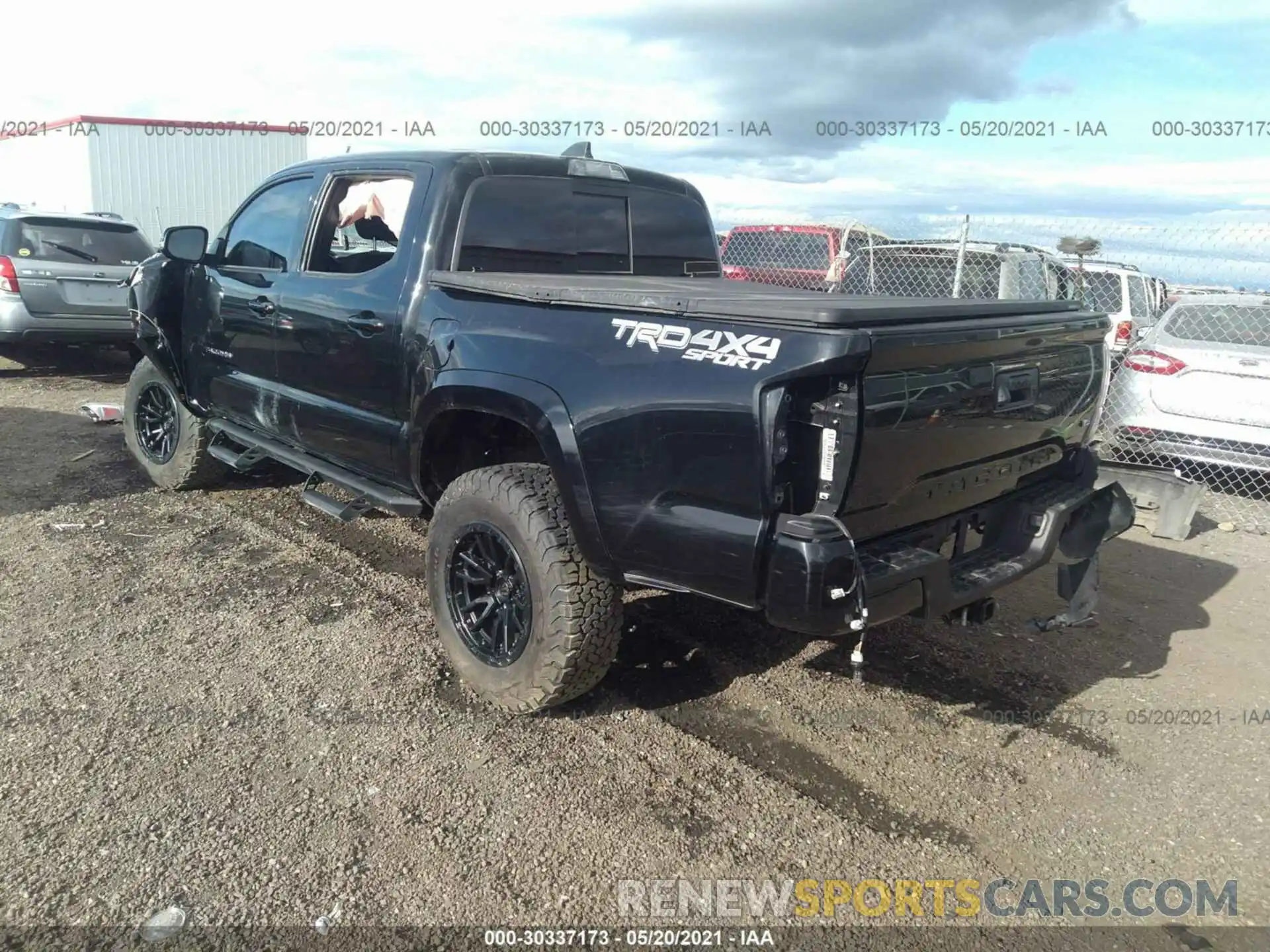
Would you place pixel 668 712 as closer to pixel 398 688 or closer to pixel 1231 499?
pixel 398 688

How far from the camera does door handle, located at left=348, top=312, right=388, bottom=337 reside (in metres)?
3.59

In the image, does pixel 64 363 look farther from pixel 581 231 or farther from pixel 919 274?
pixel 919 274

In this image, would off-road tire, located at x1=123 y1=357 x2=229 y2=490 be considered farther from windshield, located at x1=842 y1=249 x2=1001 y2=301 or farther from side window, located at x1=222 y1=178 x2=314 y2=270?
windshield, located at x1=842 y1=249 x2=1001 y2=301

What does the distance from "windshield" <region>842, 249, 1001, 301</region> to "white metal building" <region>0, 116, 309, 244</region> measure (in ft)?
48.7

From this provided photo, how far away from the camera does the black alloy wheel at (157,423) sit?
5660 mm

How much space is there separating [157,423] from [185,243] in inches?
59.7

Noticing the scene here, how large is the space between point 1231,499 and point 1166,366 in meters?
1.17

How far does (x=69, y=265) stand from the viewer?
350 inches

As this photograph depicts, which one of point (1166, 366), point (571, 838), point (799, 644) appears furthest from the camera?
point (1166, 366)

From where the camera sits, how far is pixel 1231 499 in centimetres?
657

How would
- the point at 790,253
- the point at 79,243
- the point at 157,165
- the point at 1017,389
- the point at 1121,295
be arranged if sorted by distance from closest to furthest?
the point at 1017,389
the point at 79,243
the point at 1121,295
the point at 790,253
the point at 157,165

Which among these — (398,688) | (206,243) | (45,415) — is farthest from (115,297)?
(398,688)

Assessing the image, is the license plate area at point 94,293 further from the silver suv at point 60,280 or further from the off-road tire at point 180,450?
the off-road tire at point 180,450

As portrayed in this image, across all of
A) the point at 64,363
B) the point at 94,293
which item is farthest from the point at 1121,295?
the point at 64,363
